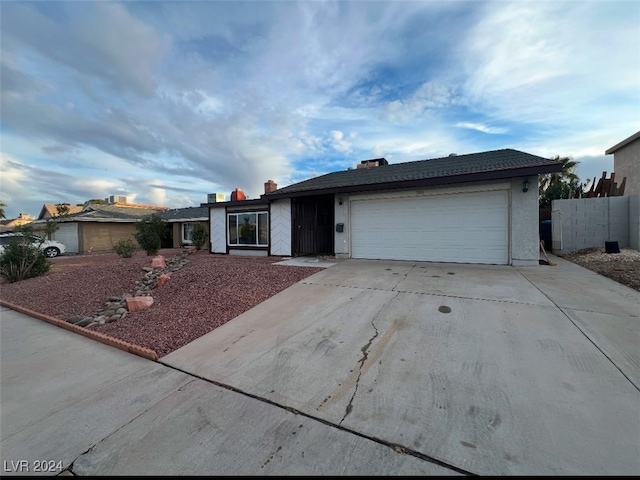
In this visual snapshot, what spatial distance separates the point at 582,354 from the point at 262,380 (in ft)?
11.7

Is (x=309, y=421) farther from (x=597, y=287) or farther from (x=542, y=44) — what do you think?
(x=542, y=44)

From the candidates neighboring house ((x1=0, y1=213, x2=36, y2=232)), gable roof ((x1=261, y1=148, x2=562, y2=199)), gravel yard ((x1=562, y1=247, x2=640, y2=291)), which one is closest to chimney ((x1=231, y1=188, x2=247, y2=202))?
gable roof ((x1=261, y1=148, x2=562, y2=199))

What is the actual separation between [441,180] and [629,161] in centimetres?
1277

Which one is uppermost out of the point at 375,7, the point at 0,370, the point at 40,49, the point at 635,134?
the point at 375,7

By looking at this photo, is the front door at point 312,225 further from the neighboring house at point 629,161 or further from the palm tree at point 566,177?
the palm tree at point 566,177

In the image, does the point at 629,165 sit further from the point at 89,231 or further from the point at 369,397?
the point at 89,231

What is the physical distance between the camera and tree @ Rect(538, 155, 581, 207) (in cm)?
1568

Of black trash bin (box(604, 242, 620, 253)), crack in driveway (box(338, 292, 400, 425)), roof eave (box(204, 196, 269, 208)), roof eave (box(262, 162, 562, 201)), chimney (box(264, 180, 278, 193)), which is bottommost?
crack in driveway (box(338, 292, 400, 425))

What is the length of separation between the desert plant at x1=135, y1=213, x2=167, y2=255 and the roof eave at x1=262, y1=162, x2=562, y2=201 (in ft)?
23.4

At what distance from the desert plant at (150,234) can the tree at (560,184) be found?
20689 millimetres

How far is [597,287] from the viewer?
548cm

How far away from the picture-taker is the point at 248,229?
490 inches

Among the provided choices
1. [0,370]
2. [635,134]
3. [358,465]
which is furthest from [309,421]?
[635,134]

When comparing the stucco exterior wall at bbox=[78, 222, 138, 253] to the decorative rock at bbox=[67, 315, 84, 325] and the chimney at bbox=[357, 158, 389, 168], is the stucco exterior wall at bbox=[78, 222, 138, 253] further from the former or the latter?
the chimney at bbox=[357, 158, 389, 168]
